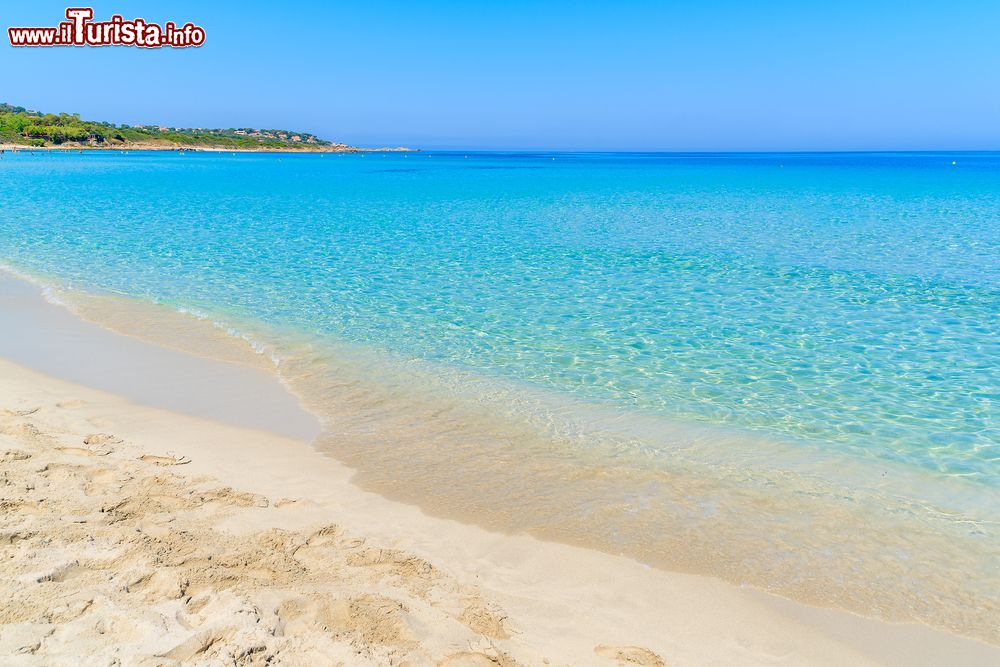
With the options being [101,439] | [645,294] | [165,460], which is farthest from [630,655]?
[645,294]

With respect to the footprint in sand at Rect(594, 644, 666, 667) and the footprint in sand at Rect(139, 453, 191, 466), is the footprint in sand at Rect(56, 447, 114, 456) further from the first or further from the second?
the footprint in sand at Rect(594, 644, 666, 667)

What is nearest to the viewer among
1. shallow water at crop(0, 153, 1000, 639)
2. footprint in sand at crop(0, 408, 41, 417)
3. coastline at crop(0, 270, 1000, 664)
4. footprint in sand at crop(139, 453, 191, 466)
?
coastline at crop(0, 270, 1000, 664)

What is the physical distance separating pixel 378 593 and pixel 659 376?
672cm

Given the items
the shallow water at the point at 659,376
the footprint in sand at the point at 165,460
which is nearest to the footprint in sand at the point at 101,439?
the footprint in sand at the point at 165,460

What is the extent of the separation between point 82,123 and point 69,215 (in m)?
153

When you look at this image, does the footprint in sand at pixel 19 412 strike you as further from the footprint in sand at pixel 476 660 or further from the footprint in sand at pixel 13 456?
the footprint in sand at pixel 476 660

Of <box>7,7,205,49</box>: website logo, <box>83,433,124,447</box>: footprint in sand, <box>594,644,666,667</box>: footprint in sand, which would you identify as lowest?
<box>594,644,666,667</box>: footprint in sand

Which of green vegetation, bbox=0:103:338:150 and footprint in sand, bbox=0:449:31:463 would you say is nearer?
footprint in sand, bbox=0:449:31:463

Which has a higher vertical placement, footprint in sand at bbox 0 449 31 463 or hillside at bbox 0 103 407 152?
hillside at bbox 0 103 407 152

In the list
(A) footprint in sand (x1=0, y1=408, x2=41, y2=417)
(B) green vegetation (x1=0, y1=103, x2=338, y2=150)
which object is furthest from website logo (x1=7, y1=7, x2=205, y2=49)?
(B) green vegetation (x1=0, y1=103, x2=338, y2=150)

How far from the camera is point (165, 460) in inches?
298

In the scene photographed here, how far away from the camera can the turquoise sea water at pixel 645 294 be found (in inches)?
389

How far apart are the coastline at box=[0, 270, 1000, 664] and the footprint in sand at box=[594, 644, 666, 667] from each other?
0.04 ft

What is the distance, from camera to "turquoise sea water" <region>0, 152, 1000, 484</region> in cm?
989
